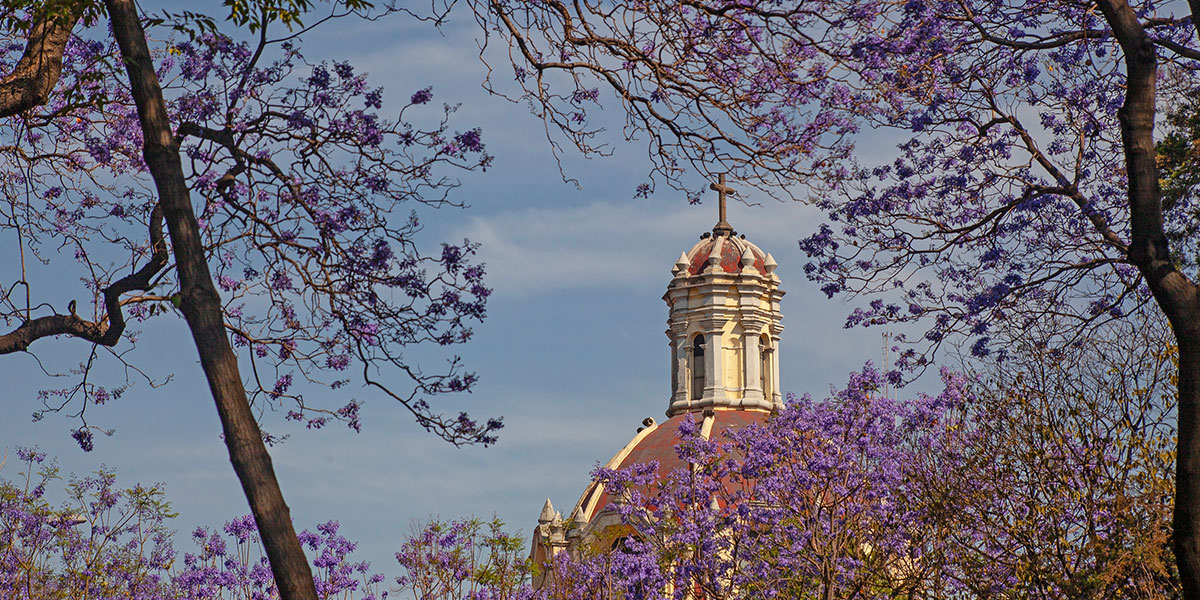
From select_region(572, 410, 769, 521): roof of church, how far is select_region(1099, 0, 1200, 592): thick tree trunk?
3001 cm

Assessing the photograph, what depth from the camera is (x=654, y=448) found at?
4069cm

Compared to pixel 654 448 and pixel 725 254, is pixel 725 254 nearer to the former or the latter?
pixel 725 254

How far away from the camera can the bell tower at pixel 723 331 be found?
148 feet

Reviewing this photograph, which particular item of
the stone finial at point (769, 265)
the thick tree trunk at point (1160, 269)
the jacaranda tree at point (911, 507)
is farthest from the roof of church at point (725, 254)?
the thick tree trunk at point (1160, 269)

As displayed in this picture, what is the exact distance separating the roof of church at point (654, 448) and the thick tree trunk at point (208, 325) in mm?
31075

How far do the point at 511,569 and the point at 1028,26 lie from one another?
29.3 ft

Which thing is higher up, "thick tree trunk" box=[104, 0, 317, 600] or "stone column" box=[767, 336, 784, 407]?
"stone column" box=[767, 336, 784, 407]

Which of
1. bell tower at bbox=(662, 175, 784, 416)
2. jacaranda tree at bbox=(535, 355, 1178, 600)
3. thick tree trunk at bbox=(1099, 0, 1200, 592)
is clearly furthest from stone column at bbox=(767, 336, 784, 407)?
thick tree trunk at bbox=(1099, 0, 1200, 592)

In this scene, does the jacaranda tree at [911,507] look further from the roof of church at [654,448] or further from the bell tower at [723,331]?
the bell tower at [723,331]

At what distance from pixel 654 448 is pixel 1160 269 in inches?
1288

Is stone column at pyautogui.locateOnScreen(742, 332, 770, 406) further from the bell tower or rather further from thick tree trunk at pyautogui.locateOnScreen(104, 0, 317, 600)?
thick tree trunk at pyautogui.locateOnScreen(104, 0, 317, 600)

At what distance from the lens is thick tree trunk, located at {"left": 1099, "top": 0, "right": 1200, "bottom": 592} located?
7.96 metres

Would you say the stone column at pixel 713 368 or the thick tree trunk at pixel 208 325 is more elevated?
the stone column at pixel 713 368

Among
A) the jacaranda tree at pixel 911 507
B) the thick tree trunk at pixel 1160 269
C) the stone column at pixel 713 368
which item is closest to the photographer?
the thick tree trunk at pixel 1160 269
